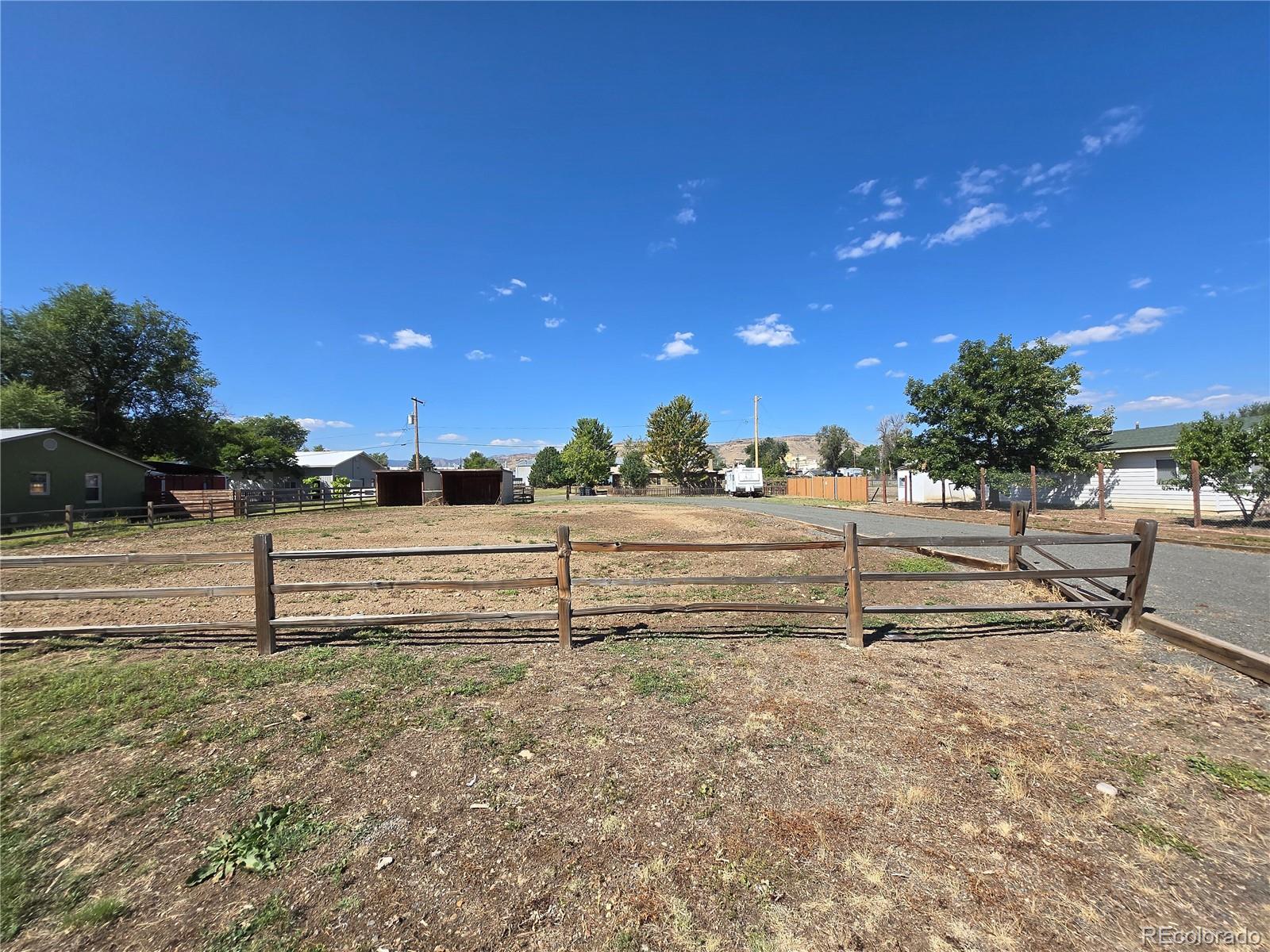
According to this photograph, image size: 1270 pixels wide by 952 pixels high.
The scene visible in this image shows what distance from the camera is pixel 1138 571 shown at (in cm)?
518

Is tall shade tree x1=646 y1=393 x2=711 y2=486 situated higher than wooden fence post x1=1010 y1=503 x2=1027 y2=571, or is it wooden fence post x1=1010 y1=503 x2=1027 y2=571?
tall shade tree x1=646 y1=393 x2=711 y2=486

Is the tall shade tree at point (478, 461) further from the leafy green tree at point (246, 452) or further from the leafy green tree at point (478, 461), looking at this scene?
the leafy green tree at point (246, 452)

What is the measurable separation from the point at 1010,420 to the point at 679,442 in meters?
38.2

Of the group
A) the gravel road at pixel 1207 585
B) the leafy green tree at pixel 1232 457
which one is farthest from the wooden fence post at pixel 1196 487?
the gravel road at pixel 1207 585

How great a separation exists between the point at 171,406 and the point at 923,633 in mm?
45758

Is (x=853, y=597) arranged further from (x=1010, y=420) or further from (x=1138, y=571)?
(x=1010, y=420)

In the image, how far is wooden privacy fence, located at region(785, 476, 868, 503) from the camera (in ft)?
120

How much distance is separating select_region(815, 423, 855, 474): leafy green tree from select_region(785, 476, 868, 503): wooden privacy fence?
33287mm

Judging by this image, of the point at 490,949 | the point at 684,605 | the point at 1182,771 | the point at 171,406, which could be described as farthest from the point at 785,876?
the point at 171,406

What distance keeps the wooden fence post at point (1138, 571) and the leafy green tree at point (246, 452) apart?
5189 cm

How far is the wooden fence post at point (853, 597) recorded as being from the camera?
16.3ft

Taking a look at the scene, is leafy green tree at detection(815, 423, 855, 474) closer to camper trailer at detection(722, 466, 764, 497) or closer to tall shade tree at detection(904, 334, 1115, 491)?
camper trailer at detection(722, 466, 764, 497)

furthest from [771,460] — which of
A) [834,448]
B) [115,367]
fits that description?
[115,367]

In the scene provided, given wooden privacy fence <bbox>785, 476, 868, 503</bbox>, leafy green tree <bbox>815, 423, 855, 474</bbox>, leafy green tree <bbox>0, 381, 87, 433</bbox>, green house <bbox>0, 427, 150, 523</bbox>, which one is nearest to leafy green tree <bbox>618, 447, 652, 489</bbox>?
wooden privacy fence <bbox>785, 476, 868, 503</bbox>
